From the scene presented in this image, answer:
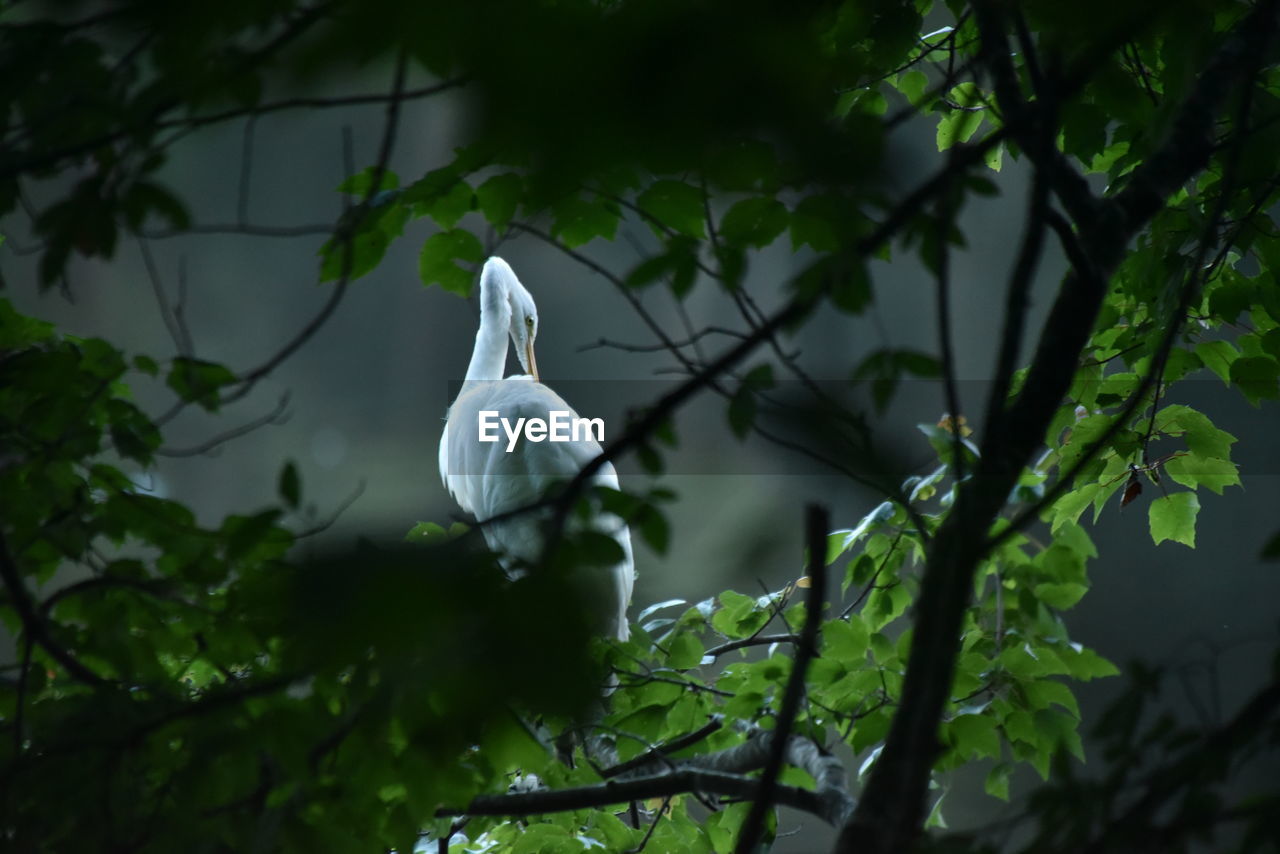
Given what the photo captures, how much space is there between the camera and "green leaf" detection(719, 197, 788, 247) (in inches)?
31.9

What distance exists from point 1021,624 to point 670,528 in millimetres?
594

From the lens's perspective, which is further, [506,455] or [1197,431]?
[506,455]

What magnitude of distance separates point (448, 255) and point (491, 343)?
2416mm

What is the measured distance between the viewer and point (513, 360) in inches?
183

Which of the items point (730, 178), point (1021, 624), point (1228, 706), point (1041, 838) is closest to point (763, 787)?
point (1041, 838)

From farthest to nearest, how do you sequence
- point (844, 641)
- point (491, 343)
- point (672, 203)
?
point (491, 343), point (844, 641), point (672, 203)

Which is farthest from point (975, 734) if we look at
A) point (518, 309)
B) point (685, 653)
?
point (518, 309)

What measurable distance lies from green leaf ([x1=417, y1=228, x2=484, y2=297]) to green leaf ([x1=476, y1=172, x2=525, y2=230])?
0.18 ft

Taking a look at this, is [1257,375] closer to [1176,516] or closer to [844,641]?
[1176,516]

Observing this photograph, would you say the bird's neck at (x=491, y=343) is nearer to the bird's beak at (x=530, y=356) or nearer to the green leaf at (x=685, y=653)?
the bird's beak at (x=530, y=356)

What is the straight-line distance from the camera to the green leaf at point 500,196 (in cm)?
97

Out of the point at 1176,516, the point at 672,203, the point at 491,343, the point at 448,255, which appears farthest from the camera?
the point at 491,343

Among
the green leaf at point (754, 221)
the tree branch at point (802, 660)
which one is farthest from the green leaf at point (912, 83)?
the tree branch at point (802, 660)

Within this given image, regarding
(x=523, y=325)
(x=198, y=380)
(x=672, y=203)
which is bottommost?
(x=198, y=380)
